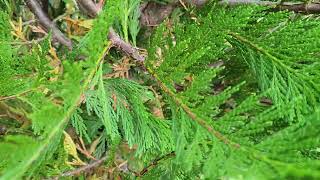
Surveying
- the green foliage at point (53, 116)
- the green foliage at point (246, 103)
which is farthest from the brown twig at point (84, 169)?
the green foliage at point (53, 116)

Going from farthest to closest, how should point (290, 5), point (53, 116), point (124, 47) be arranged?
point (290, 5) → point (124, 47) → point (53, 116)

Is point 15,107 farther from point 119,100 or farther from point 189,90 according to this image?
point 189,90

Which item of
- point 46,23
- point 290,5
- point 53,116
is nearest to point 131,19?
point 46,23

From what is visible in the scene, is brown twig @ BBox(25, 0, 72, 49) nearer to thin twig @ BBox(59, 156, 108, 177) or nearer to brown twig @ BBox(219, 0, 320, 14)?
thin twig @ BBox(59, 156, 108, 177)

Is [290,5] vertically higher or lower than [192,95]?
higher

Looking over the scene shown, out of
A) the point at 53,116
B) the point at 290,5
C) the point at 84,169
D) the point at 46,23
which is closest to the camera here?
the point at 53,116

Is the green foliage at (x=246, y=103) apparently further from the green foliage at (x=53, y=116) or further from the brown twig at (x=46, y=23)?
the brown twig at (x=46, y=23)

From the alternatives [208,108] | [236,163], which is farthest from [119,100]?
[236,163]

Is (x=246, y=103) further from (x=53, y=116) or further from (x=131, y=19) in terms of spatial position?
(x=131, y=19)
